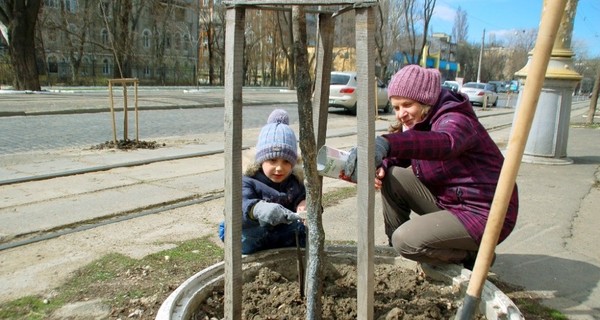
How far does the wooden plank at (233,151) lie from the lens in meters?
1.73

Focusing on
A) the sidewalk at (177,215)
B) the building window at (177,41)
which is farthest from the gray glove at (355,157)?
the building window at (177,41)

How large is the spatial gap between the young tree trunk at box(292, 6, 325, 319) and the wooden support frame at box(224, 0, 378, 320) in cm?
18

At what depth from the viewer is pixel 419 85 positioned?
232 cm

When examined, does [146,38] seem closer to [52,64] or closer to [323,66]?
[52,64]

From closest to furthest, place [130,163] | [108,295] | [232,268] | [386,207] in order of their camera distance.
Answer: [232,268]
[108,295]
[386,207]
[130,163]

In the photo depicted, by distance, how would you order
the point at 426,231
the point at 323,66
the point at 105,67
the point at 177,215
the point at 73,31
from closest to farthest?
the point at 323,66
the point at 426,231
the point at 177,215
the point at 73,31
the point at 105,67

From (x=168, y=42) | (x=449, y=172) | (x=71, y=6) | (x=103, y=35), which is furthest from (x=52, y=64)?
(x=449, y=172)

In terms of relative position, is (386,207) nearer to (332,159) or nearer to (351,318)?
(351,318)

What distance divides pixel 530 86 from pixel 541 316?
5.06 ft

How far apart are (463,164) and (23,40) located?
20785 millimetres

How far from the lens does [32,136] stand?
9.08m

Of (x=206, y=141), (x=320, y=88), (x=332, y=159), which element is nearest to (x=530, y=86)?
(x=332, y=159)

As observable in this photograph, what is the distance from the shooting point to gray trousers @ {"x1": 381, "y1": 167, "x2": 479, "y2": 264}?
7.88ft

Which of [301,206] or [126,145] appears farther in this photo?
[126,145]
